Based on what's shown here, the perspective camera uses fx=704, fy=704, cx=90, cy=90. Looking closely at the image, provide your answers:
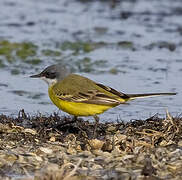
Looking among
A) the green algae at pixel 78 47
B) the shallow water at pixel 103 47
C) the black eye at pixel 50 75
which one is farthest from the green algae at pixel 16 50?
the black eye at pixel 50 75

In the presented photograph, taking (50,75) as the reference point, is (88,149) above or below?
below

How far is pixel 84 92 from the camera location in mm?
9516

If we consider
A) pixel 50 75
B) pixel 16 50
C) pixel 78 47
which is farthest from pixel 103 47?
pixel 50 75

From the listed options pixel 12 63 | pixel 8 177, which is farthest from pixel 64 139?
pixel 12 63

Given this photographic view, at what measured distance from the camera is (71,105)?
9.34 metres

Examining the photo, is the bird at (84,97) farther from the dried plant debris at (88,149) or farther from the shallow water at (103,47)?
the shallow water at (103,47)

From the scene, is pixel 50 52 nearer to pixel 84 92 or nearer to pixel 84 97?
pixel 84 92

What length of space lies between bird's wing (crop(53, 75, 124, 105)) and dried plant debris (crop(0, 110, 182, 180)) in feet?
1.33

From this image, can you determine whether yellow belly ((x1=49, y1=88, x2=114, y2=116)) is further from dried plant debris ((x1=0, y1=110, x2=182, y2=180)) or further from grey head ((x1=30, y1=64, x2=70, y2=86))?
grey head ((x1=30, y1=64, x2=70, y2=86))

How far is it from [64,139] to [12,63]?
232 inches

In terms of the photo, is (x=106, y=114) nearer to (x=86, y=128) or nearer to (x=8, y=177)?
(x=86, y=128)

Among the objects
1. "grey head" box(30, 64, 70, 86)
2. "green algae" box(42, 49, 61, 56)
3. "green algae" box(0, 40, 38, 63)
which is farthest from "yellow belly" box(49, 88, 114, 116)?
"green algae" box(42, 49, 61, 56)

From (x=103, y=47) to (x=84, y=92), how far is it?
663cm

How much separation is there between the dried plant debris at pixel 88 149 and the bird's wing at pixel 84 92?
0.41m
